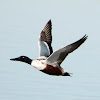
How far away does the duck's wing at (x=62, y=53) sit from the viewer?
11727 millimetres

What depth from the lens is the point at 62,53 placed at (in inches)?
482

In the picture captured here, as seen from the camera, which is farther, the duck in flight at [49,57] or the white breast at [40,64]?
the white breast at [40,64]

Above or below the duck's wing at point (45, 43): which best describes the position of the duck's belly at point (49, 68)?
below

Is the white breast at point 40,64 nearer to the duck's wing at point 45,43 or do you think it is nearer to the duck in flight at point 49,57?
the duck in flight at point 49,57

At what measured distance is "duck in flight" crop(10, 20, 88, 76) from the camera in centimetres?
1195

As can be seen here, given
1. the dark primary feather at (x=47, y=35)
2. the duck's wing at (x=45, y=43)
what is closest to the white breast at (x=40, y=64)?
the duck's wing at (x=45, y=43)

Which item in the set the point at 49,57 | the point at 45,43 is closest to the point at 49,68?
the point at 49,57

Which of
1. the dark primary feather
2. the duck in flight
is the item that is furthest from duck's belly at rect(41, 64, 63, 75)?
the dark primary feather

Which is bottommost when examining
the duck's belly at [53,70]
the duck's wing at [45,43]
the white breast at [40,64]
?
the duck's belly at [53,70]

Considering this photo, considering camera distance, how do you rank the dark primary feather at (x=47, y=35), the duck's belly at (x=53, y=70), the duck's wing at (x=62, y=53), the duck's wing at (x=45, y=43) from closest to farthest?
the duck's wing at (x=62, y=53)
the duck's belly at (x=53, y=70)
the duck's wing at (x=45, y=43)
the dark primary feather at (x=47, y=35)

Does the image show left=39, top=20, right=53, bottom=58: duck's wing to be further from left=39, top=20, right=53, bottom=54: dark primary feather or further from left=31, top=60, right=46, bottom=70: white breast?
left=31, top=60, right=46, bottom=70: white breast

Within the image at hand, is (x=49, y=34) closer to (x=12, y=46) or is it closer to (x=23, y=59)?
(x=23, y=59)

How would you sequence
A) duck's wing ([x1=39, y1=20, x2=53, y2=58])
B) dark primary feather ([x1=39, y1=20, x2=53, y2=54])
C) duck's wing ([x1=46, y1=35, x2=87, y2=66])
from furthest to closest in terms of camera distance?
dark primary feather ([x1=39, y1=20, x2=53, y2=54]) < duck's wing ([x1=39, y1=20, x2=53, y2=58]) < duck's wing ([x1=46, y1=35, x2=87, y2=66])

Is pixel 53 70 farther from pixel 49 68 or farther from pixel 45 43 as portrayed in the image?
pixel 45 43
